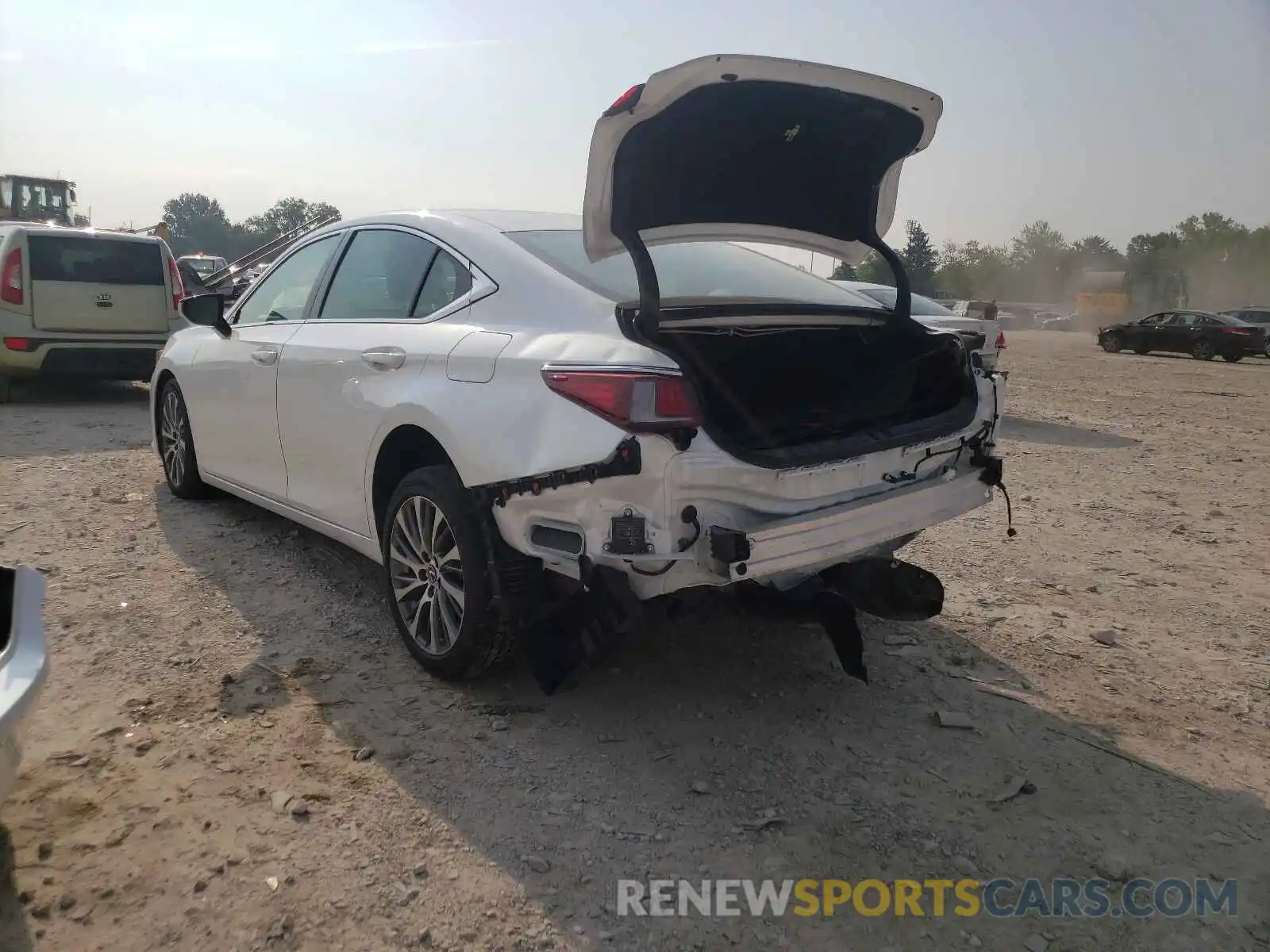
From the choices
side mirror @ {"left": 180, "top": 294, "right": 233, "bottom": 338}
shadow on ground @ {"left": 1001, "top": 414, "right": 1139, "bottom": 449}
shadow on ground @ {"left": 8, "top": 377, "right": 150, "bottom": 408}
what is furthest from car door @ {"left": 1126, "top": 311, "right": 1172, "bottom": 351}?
side mirror @ {"left": 180, "top": 294, "right": 233, "bottom": 338}

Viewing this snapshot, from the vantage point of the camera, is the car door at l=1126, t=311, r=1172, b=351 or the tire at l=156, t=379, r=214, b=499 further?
the car door at l=1126, t=311, r=1172, b=351

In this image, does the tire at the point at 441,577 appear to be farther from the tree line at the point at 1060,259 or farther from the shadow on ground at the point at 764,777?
the tree line at the point at 1060,259

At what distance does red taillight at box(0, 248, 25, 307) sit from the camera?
362 inches

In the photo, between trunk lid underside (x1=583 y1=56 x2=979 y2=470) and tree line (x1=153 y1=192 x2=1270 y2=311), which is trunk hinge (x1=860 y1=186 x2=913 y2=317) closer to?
trunk lid underside (x1=583 y1=56 x2=979 y2=470)

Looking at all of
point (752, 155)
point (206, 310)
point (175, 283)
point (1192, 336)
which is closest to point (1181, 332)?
point (1192, 336)

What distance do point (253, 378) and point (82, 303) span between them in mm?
6280

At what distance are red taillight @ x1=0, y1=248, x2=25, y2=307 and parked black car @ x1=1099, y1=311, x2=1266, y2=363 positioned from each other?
85.0 feet

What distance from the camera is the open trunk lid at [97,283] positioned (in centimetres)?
938

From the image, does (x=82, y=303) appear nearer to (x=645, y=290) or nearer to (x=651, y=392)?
(x=645, y=290)

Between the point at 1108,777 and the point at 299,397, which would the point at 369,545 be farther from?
the point at 1108,777

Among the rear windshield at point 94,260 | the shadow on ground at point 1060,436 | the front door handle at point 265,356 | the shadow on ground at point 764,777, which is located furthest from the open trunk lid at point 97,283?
the shadow on ground at point 1060,436

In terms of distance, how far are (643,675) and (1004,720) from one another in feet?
4.23

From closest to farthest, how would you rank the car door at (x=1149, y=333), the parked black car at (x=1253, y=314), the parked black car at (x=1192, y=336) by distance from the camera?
the parked black car at (x=1192, y=336)
the car door at (x=1149, y=333)
the parked black car at (x=1253, y=314)

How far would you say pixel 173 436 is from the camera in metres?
5.83
